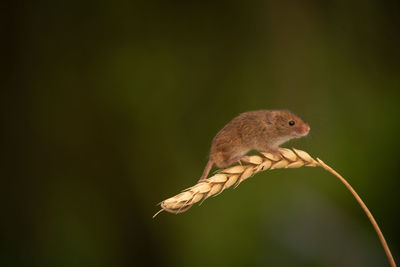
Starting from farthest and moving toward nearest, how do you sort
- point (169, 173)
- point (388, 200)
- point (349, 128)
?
1. point (169, 173)
2. point (349, 128)
3. point (388, 200)

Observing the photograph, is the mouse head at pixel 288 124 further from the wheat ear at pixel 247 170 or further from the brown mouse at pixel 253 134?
the wheat ear at pixel 247 170

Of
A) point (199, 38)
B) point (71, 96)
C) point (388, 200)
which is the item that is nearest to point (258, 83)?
point (199, 38)

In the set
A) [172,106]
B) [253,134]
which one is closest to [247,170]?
[253,134]

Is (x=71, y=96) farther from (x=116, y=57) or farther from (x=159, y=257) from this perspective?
(x=159, y=257)

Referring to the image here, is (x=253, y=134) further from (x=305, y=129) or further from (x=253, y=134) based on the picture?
(x=305, y=129)

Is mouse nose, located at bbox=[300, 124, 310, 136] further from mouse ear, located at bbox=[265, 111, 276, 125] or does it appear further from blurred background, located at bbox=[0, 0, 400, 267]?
blurred background, located at bbox=[0, 0, 400, 267]
